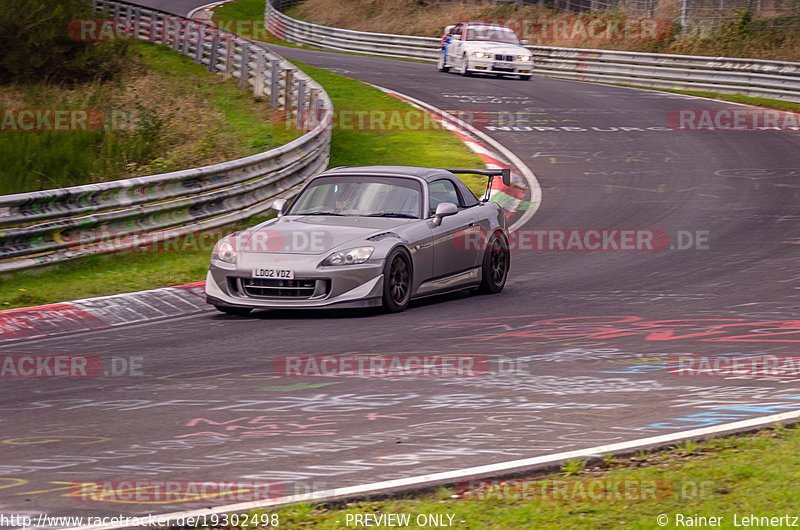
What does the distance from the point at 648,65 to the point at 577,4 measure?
1386 centimetres

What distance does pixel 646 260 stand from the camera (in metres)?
14.0

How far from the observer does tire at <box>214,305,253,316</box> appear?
10621 mm

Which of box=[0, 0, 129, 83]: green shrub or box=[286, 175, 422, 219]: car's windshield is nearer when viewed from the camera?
box=[286, 175, 422, 219]: car's windshield

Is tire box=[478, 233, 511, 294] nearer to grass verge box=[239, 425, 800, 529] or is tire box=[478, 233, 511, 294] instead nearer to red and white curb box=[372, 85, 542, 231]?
red and white curb box=[372, 85, 542, 231]

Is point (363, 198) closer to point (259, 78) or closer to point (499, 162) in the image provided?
point (499, 162)

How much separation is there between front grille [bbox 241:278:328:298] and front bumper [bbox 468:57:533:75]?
25.1 meters

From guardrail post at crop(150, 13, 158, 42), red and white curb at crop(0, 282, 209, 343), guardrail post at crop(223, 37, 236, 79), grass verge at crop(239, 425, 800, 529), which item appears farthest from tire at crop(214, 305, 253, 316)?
guardrail post at crop(150, 13, 158, 42)

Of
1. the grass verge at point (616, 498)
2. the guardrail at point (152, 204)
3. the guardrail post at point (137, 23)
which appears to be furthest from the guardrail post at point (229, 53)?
the grass verge at point (616, 498)

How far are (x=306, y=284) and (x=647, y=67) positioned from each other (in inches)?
1060

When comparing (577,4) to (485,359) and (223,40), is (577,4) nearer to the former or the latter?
(223,40)

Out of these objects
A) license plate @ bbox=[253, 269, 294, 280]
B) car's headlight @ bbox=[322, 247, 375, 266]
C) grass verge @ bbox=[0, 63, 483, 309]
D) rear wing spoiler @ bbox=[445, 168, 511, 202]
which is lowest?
grass verge @ bbox=[0, 63, 483, 309]

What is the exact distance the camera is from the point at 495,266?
12.3 meters

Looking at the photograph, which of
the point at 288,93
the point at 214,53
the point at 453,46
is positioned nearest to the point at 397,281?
the point at 288,93

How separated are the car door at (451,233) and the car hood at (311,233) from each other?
428mm
